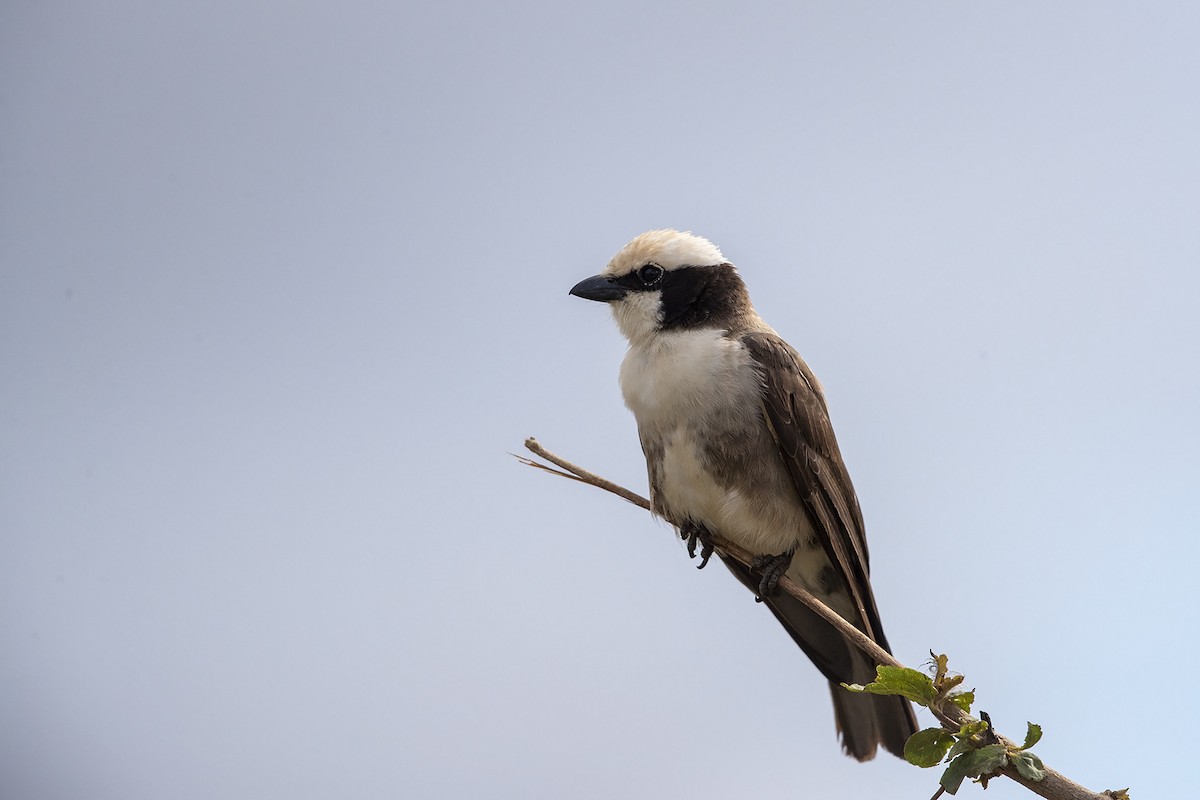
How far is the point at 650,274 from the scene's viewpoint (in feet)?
16.0

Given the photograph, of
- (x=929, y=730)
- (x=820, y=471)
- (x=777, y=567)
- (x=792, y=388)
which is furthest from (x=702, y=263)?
(x=929, y=730)

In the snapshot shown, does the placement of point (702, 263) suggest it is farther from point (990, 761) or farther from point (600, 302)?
point (990, 761)

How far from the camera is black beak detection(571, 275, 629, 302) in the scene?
4863 millimetres

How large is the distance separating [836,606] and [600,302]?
1685 mm

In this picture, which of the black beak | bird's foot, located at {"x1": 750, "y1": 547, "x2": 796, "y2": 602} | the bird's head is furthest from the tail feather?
the black beak

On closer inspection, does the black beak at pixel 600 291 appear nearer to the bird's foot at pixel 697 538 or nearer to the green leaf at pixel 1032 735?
the bird's foot at pixel 697 538

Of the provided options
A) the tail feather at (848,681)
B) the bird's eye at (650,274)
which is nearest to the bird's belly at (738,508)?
the tail feather at (848,681)

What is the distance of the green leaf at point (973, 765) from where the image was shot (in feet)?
7.67

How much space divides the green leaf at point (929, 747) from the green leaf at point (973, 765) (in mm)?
65

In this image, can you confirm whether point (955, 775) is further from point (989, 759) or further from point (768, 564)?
point (768, 564)

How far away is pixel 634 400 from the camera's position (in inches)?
187

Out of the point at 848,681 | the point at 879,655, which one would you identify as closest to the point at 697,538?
the point at 848,681

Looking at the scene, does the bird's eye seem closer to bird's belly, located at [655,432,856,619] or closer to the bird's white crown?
the bird's white crown

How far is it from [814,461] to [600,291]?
1148mm
